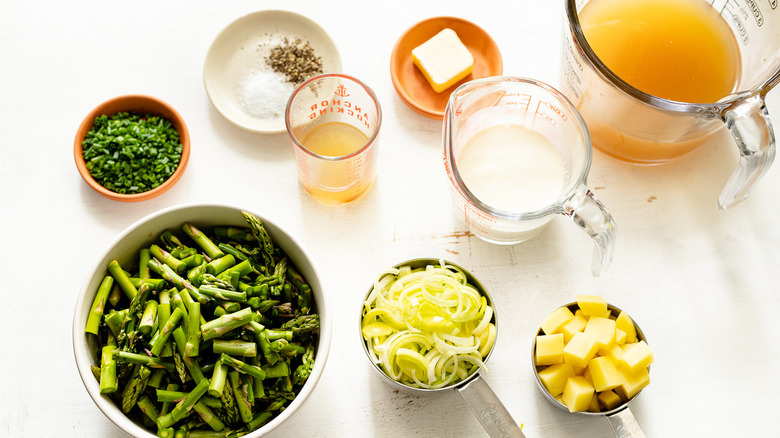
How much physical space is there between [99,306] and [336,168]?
56 cm

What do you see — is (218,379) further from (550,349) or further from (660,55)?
(660,55)

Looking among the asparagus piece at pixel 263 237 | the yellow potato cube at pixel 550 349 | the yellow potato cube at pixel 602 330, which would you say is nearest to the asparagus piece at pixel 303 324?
the asparagus piece at pixel 263 237

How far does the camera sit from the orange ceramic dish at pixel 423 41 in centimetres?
170

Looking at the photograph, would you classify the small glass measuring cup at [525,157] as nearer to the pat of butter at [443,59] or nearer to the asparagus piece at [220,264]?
the pat of butter at [443,59]

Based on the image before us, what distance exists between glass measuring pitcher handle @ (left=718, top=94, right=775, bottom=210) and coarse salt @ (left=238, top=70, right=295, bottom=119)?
983 mm

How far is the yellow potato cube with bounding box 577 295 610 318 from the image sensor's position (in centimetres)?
143

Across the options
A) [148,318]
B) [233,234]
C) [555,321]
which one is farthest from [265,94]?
[555,321]

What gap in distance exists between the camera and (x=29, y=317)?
1.54 meters

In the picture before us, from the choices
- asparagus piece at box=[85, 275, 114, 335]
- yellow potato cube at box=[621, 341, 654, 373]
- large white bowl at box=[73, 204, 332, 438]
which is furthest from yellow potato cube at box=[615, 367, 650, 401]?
asparagus piece at box=[85, 275, 114, 335]

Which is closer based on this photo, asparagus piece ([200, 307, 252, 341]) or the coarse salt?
asparagus piece ([200, 307, 252, 341])

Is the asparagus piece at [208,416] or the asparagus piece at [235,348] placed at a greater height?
the asparagus piece at [235,348]

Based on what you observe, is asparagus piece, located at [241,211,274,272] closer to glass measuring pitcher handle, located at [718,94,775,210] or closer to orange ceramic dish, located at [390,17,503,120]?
orange ceramic dish, located at [390,17,503,120]

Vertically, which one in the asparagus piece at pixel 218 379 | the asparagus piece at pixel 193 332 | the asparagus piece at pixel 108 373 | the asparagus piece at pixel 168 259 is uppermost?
the asparagus piece at pixel 168 259

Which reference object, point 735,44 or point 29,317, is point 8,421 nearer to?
point 29,317
